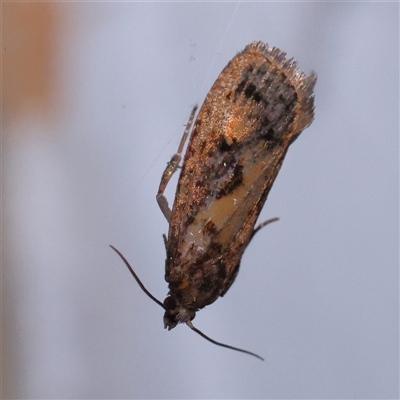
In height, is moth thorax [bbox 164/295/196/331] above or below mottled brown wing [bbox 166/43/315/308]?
below

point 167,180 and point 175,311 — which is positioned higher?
point 167,180

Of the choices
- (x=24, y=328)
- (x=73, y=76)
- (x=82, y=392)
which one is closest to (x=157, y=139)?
(x=73, y=76)

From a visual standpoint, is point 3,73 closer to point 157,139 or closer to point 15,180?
point 15,180

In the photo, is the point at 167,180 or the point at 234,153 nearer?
the point at 234,153

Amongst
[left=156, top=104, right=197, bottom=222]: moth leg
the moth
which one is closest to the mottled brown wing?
the moth

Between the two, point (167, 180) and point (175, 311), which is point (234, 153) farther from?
point (175, 311)

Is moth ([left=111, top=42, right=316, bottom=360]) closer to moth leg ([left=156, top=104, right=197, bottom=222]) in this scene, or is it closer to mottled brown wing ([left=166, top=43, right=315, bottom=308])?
mottled brown wing ([left=166, top=43, right=315, bottom=308])

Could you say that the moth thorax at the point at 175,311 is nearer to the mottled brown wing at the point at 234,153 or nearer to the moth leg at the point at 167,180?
the mottled brown wing at the point at 234,153

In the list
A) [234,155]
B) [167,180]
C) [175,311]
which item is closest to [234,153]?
[234,155]

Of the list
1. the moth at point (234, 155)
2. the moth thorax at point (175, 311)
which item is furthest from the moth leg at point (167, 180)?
the moth thorax at point (175, 311)
